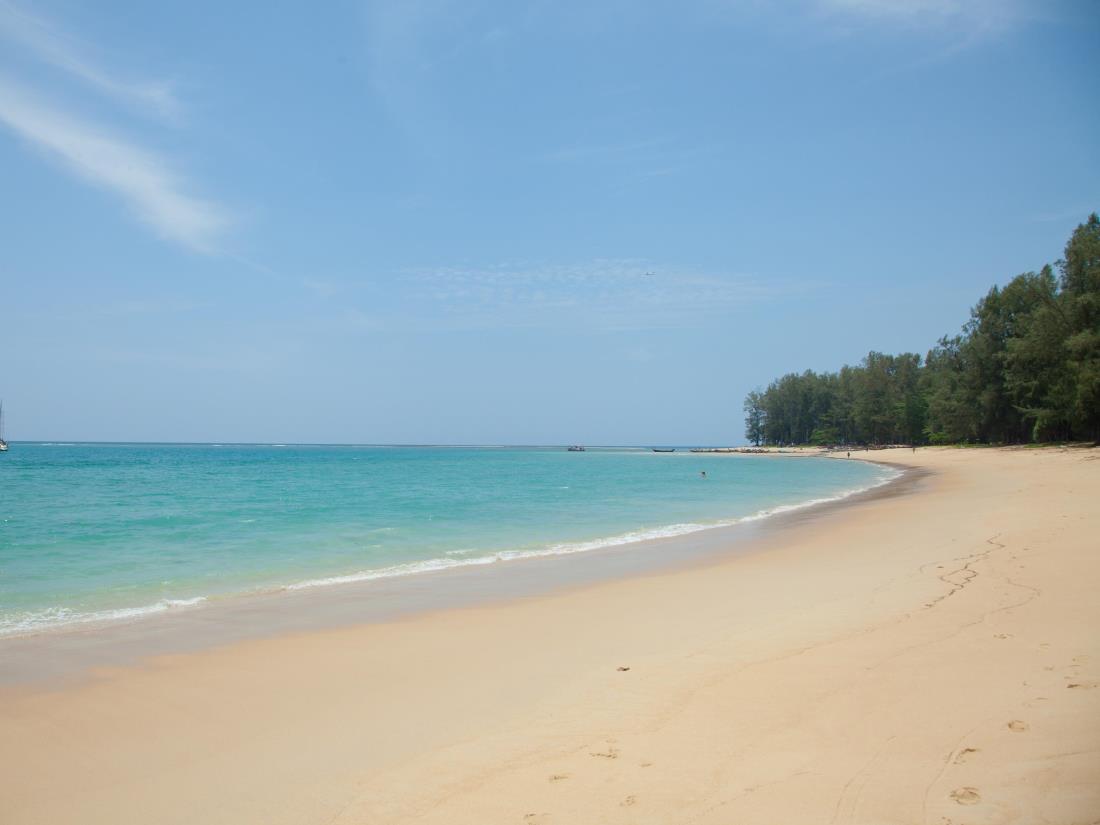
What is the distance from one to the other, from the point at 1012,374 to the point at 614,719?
65.2 m

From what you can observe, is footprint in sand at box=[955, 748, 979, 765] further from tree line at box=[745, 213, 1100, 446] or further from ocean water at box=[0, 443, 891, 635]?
tree line at box=[745, 213, 1100, 446]

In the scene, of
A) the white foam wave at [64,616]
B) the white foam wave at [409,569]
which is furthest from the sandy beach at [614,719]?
the white foam wave at [409,569]

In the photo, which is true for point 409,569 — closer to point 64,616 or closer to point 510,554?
point 510,554

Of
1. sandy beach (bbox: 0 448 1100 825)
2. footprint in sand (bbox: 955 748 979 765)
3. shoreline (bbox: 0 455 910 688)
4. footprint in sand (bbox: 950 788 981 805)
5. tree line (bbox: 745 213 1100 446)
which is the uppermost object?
tree line (bbox: 745 213 1100 446)

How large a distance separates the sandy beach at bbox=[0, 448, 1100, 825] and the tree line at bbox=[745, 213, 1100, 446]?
1819 inches

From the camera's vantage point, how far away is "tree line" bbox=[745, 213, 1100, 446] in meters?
46.2

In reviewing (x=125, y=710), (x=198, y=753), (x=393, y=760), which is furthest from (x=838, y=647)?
(x=125, y=710)

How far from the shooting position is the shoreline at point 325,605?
7453mm

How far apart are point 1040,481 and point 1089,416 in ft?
84.5

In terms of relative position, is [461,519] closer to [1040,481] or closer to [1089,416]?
[1040,481]

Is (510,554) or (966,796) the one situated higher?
(966,796)

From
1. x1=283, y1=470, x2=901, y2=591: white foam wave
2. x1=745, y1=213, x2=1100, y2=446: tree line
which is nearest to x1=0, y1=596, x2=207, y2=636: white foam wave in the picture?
x1=283, y1=470, x2=901, y2=591: white foam wave

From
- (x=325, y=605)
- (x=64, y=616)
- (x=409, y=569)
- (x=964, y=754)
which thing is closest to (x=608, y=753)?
(x=964, y=754)

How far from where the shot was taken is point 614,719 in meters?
4.95
